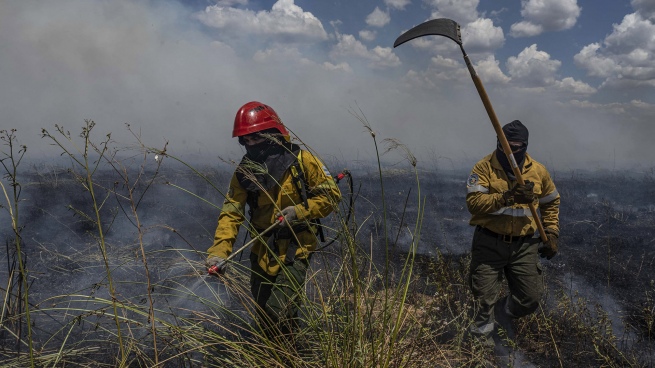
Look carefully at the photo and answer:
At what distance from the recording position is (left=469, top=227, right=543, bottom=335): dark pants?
141 inches

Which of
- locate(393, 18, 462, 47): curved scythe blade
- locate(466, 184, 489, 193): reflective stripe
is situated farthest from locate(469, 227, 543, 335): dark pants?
locate(393, 18, 462, 47): curved scythe blade

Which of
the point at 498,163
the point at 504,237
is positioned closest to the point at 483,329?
the point at 504,237

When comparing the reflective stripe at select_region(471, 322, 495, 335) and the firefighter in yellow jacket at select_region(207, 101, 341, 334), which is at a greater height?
the firefighter in yellow jacket at select_region(207, 101, 341, 334)

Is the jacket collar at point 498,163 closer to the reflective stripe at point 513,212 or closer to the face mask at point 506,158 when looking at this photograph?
the face mask at point 506,158

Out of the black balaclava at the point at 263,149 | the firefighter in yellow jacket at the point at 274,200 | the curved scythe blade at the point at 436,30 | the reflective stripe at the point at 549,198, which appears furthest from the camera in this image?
the reflective stripe at the point at 549,198

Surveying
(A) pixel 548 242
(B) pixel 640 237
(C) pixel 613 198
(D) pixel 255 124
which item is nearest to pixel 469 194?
(A) pixel 548 242

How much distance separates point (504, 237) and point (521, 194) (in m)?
0.51

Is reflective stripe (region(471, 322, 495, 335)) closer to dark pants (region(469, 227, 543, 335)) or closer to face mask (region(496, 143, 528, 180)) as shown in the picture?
dark pants (region(469, 227, 543, 335))

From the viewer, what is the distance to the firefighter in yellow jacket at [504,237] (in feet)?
11.6

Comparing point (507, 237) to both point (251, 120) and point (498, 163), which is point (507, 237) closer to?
point (498, 163)

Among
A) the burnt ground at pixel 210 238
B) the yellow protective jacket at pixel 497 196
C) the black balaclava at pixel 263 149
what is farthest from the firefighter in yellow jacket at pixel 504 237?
the black balaclava at pixel 263 149

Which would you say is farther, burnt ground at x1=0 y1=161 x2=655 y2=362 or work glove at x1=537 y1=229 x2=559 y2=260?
burnt ground at x1=0 y1=161 x2=655 y2=362

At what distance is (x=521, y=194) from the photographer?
3217mm

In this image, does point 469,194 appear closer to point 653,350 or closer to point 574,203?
point 653,350
